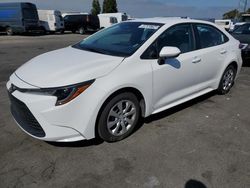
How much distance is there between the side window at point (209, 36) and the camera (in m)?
4.60

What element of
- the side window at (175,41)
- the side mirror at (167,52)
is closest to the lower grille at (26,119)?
the side window at (175,41)

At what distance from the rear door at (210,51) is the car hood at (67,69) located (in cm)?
179

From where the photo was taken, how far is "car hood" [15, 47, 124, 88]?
305cm

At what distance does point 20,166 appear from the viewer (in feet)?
9.94

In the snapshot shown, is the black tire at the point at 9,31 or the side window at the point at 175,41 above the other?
the side window at the point at 175,41

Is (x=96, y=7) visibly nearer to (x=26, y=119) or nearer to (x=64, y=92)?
(x=26, y=119)

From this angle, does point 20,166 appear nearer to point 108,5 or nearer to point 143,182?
point 143,182

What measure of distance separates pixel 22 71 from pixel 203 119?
2.92m

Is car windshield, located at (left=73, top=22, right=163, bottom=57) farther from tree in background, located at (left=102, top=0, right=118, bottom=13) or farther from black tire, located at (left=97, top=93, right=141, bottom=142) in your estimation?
tree in background, located at (left=102, top=0, right=118, bottom=13)

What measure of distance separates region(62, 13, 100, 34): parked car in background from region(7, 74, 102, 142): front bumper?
25.7 meters

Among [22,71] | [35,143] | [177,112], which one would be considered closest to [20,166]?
[35,143]

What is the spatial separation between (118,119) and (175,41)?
1598mm

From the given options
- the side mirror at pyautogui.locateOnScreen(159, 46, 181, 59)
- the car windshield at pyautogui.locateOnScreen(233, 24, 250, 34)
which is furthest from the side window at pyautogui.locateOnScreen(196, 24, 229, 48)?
the car windshield at pyautogui.locateOnScreen(233, 24, 250, 34)

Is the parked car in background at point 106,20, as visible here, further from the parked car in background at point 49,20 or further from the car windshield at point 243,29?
the car windshield at point 243,29
